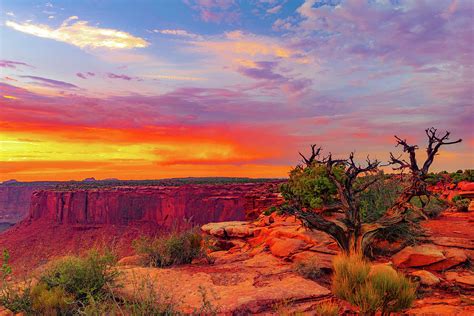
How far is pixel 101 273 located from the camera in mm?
8328

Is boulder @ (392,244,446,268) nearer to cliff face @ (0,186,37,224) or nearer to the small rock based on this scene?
the small rock

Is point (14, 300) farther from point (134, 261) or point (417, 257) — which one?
point (417, 257)

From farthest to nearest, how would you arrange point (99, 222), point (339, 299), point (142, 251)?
point (99, 222), point (142, 251), point (339, 299)

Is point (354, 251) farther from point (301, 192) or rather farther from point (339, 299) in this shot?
point (301, 192)

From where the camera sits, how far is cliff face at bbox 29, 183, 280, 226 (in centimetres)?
4905

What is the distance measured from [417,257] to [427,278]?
121 cm

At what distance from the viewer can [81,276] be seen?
8086mm

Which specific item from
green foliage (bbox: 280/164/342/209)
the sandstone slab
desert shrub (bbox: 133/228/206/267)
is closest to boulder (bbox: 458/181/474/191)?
green foliage (bbox: 280/164/342/209)

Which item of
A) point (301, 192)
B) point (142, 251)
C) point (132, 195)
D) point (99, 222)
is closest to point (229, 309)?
point (142, 251)

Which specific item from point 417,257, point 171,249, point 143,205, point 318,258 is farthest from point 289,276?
point 143,205

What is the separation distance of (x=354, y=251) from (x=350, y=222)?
88 centimetres

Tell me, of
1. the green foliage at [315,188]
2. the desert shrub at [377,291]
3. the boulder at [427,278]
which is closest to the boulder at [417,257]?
the boulder at [427,278]

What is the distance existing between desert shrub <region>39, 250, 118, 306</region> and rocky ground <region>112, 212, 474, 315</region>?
0.52 meters

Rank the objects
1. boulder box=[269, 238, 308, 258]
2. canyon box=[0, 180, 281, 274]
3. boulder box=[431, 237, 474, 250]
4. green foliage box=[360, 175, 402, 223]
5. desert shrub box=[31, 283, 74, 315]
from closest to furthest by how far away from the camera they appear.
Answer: desert shrub box=[31, 283, 74, 315] → boulder box=[431, 237, 474, 250] → boulder box=[269, 238, 308, 258] → green foliage box=[360, 175, 402, 223] → canyon box=[0, 180, 281, 274]
